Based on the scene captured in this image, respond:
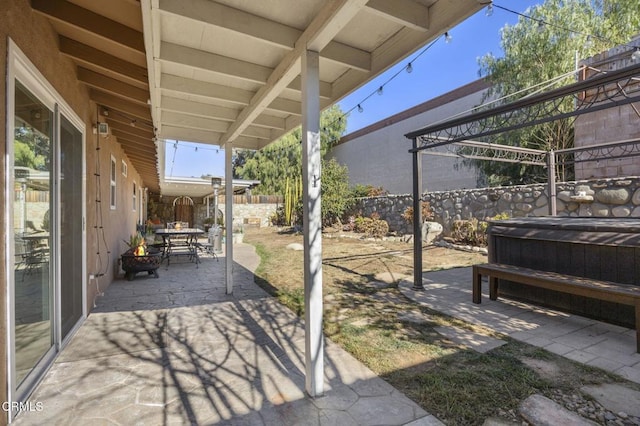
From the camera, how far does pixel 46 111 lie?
2717 millimetres

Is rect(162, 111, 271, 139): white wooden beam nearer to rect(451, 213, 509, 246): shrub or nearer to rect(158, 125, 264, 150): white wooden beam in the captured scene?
rect(158, 125, 264, 150): white wooden beam

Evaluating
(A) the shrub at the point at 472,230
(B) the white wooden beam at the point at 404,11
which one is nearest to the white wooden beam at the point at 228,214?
(B) the white wooden beam at the point at 404,11

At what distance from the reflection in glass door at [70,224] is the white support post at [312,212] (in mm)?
2378

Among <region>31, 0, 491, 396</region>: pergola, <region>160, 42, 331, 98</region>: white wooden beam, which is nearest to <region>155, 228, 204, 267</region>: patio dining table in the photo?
<region>31, 0, 491, 396</region>: pergola

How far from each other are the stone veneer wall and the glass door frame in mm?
9535

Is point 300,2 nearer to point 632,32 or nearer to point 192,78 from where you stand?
point 192,78

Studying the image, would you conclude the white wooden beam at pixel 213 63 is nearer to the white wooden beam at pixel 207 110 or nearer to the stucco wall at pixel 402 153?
the white wooden beam at pixel 207 110

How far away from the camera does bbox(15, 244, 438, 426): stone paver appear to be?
2.13 m

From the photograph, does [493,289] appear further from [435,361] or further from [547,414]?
[547,414]

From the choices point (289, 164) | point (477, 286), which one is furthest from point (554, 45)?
point (289, 164)

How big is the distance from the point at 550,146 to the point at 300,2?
10688 millimetres

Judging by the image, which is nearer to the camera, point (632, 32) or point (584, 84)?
point (584, 84)

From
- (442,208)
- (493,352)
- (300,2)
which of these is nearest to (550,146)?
(442,208)

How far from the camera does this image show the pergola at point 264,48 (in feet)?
7.09
